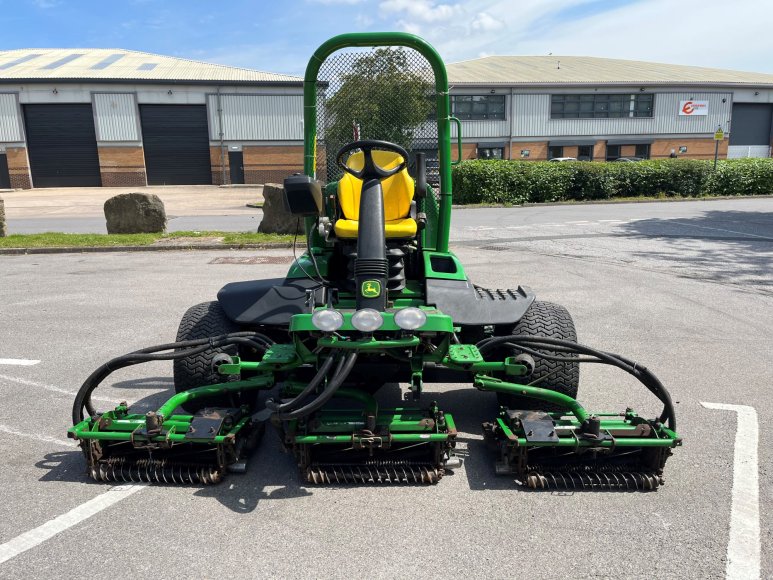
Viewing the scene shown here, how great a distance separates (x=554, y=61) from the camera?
46.8m

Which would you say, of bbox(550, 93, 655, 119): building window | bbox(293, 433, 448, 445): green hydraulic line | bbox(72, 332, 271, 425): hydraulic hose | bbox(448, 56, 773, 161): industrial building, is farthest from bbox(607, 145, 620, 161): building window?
bbox(293, 433, 448, 445): green hydraulic line

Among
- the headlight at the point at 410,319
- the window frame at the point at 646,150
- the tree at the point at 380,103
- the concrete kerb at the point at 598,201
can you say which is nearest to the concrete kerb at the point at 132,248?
the tree at the point at 380,103

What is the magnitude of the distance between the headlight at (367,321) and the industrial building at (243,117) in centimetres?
3257

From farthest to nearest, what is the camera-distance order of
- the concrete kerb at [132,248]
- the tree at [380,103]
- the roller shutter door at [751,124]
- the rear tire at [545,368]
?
the roller shutter door at [751,124] → the concrete kerb at [132,248] → the tree at [380,103] → the rear tire at [545,368]

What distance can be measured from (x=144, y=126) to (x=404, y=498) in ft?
124

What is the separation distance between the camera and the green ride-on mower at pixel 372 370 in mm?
3074

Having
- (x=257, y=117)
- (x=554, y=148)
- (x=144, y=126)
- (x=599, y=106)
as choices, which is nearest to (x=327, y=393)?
(x=257, y=117)

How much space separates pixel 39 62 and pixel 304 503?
46.1 metres

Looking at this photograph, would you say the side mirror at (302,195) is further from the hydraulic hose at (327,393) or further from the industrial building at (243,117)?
the industrial building at (243,117)

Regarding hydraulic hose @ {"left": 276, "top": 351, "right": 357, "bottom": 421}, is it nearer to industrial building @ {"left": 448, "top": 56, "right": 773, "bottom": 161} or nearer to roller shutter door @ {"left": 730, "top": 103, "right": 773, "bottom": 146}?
industrial building @ {"left": 448, "top": 56, "right": 773, "bottom": 161}

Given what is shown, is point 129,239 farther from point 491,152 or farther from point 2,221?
point 491,152

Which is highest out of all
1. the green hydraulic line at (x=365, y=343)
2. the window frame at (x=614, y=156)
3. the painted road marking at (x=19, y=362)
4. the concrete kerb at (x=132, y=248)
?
the window frame at (x=614, y=156)

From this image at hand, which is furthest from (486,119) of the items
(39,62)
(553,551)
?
(553,551)

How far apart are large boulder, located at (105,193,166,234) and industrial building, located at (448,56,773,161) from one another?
25491 mm
